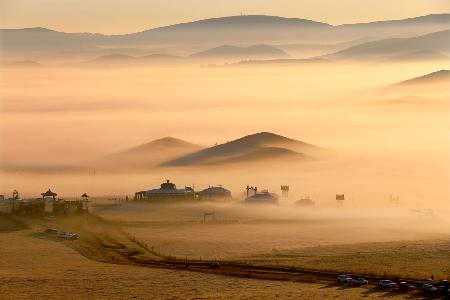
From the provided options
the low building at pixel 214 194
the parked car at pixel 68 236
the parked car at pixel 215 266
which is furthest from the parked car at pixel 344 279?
the low building at pixel 214 194

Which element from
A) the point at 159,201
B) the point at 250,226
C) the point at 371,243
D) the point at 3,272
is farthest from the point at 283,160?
the point at 3,272

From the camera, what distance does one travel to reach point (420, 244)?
104m

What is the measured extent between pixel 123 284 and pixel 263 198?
208 feet

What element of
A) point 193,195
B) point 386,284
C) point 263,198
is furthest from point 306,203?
point 386,284

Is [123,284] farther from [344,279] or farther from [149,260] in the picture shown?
[344,279]

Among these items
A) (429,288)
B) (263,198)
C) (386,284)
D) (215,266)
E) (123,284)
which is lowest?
(429,288)

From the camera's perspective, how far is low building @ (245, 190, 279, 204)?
14650 centimetres

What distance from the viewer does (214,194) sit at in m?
152

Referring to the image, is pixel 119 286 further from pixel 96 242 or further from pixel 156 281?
pixel 96 242

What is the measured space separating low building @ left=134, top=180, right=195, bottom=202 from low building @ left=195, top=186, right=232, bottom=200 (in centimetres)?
144

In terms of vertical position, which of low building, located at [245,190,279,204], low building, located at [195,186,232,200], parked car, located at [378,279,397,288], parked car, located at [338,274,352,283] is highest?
low building, located at [195,186,232,200]

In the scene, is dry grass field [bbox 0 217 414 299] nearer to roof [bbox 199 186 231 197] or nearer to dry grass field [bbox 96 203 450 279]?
dry grass field [bbox 96 203 450 279]

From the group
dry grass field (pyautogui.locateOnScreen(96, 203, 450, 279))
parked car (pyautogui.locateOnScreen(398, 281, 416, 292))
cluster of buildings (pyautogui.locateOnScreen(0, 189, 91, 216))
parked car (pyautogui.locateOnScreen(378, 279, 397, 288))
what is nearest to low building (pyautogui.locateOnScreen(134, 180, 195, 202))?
dry grass field (pyautogui.locateOnScreen(96, 203, 450, 279))

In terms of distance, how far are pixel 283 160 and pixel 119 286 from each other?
11633 centimetres
